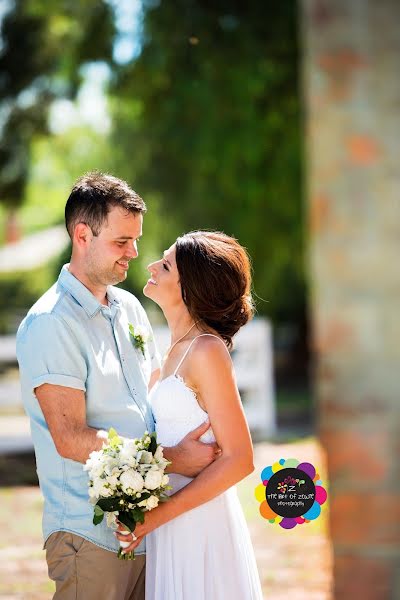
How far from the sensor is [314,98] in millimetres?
1991

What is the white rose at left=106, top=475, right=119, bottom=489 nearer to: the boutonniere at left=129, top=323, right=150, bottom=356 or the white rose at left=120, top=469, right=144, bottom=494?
the white rose at left=120, top=469, right=144, bottom=494

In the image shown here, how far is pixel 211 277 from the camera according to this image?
3.51 m

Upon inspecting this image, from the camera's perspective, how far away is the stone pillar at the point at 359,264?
1964mm

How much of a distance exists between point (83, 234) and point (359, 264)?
5.98 feet

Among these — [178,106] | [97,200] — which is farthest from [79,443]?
[178,106]

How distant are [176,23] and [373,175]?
9.24 m

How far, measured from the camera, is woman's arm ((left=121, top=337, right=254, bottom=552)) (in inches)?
127

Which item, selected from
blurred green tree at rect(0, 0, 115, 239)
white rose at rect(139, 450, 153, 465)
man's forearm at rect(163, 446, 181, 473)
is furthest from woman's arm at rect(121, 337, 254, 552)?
blurred green tree at rect(0, 0, 115, 239)

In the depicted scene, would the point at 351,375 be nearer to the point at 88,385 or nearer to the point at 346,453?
the point at 346,453

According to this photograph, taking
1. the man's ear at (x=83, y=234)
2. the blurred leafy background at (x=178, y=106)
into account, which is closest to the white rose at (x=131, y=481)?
the man's ear at (x=83, y=234)

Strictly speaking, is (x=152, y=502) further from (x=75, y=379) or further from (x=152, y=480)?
(x=75, y=379)

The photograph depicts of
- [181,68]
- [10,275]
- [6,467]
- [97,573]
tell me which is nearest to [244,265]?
[97,573]

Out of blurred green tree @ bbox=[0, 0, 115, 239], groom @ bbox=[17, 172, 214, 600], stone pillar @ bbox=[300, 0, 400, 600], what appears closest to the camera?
stone pillar @ bbox=[300, 0, 400, 600]

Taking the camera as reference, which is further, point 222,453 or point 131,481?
point 222,453
